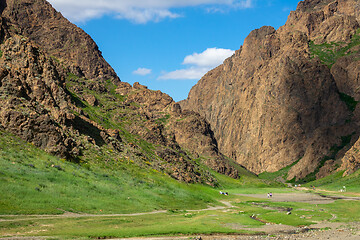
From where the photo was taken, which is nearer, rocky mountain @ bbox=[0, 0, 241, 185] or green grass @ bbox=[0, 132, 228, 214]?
green grass @ bbox=[0, 132, 228, 214]

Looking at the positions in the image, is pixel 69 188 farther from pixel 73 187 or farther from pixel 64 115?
pixel 64 115

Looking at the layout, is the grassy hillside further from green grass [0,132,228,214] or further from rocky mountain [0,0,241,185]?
rocky mountain [0,0,241,185]

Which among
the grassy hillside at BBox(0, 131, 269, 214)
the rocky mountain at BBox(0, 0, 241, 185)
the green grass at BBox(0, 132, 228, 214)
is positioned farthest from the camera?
the rocky mountain at BBox(0, 0, 241, 185)

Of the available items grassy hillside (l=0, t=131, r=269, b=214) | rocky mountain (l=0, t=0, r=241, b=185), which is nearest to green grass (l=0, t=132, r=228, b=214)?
grassy hillside (l=0, t=131, r=269, b=214)

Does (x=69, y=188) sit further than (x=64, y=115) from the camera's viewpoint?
No

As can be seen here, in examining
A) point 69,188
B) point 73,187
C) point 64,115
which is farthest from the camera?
point 64,115

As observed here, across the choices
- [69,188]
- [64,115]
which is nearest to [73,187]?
[69,188]

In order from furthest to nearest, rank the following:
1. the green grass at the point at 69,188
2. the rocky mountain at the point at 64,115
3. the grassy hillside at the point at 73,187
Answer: the rocky mountain at the point at 64,115, the grassy hillside at the point at 73,187, the green grass at the point at 69,188

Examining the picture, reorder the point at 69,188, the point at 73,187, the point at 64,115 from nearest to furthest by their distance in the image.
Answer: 1. the point at 69,188
2. the point at 73,187
3. the point at 64,115

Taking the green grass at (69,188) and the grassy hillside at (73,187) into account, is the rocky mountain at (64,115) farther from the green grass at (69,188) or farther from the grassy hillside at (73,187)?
the green grass at (69,188)

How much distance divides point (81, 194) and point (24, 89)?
3944cm

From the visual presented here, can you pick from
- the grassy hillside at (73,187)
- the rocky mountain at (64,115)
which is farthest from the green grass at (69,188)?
the rocky mountain at (64,115)

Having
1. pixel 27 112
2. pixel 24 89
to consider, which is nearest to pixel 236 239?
pixel 27 112

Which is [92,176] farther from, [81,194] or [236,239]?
[236,239]
